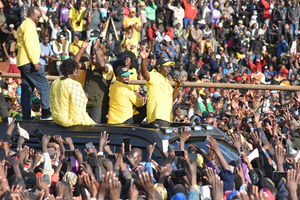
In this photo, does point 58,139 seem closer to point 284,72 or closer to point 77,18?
point 77,18

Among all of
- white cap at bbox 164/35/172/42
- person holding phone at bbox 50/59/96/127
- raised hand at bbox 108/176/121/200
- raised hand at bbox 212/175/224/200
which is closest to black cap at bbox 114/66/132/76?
person holding phone at bbox 50/59/96/127

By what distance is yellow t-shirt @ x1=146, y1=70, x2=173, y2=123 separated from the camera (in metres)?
9.30

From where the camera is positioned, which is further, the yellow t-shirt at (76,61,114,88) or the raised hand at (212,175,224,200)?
the yellow t-shirt at (76,61,114,88)

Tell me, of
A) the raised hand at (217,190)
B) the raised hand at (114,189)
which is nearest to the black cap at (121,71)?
the raised hand at (217,190)

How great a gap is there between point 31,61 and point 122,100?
4.15 feet

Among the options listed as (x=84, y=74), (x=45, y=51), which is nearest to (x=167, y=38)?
(x=45, y=51)

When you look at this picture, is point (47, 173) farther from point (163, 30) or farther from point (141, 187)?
point (163, 30)

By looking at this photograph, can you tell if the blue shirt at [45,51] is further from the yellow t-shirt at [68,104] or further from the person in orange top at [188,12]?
the yellow t-shirt at [68,104]

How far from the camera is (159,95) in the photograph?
369 inches

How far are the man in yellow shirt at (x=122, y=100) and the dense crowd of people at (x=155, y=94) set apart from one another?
0.01 m

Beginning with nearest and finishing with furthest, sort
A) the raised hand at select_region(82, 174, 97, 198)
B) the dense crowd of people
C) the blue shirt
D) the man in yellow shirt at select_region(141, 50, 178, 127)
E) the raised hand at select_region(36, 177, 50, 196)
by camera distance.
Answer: the raised hand at select_region(82, 174, 97, 198) < the raised hand at select_region(36, 177, 50, 196) < the dense crowd of people < the man in yellow shirt at select_region(141, 50, 178, 127) < the blue shirt

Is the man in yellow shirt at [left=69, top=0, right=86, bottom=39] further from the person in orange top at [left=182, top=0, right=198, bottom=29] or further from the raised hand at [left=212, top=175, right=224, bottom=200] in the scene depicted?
the raised hand at [left=212, top=175, right=224, bottom=200]

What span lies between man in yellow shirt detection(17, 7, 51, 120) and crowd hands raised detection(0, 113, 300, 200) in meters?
1.54

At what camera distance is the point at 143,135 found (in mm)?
8508
